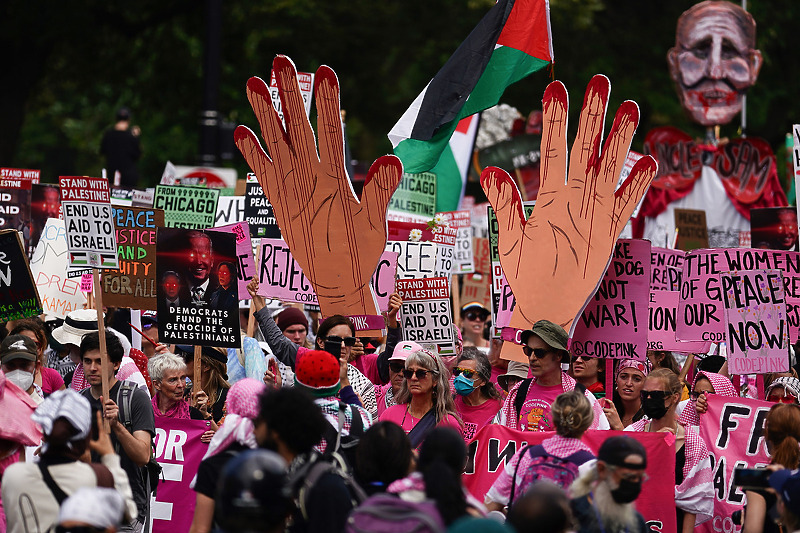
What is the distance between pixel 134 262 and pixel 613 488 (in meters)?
5.25

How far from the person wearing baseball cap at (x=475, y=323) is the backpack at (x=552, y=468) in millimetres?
5849

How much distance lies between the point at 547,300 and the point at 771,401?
1574mm

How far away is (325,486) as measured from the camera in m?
4.77

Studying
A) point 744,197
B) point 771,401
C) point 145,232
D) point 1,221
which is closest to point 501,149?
point 744,197

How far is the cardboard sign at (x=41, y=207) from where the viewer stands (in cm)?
1181

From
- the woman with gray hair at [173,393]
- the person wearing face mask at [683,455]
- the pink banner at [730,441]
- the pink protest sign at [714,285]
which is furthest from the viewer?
the pink protest sign at [714,285]

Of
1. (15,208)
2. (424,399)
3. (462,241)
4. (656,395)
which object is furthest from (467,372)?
(15,208)

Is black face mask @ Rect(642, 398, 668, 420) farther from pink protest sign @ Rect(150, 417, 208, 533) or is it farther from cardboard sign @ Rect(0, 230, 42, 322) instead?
cardboard sign @ Rect(0, 230, 42, 322)

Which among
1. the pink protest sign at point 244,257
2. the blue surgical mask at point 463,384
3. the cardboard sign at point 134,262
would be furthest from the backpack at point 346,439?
the pink protest sign at point 244,257

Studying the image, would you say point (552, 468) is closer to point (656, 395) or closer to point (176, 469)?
point (656, 395)

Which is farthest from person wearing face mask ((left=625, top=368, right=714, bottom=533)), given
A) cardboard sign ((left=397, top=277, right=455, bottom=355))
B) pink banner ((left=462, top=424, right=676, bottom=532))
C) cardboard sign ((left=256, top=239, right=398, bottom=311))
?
cardboard sign ((left=256, top=239, right=398, bottom=311))

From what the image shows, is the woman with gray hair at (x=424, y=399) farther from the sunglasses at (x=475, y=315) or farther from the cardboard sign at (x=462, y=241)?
the cardboard sign at (x=462, y=241)

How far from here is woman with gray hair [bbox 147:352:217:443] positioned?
777 cm

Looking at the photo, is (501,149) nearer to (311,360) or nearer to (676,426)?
(676,426)
